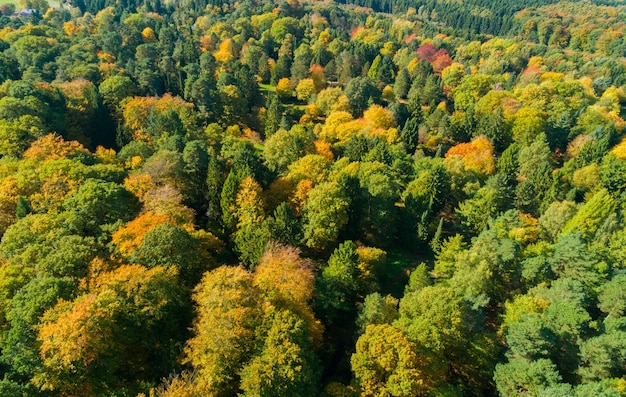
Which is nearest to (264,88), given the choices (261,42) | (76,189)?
(261,42)

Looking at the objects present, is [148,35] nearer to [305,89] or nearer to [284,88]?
[284,88]

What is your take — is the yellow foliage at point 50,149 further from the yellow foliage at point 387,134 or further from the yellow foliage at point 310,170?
the yellow foliage at point 387,134

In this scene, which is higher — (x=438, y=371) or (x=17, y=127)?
(x=17, y=127)

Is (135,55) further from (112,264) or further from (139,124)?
(112,264)

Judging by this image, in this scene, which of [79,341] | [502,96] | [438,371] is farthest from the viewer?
[502,96]

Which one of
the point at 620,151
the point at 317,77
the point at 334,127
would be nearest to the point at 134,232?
the point at 334,127

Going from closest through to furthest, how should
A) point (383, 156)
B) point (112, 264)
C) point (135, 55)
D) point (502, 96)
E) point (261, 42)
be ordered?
point (112, 264), point (383, 156), point (502, 96), point (135, 55), point (261, 42)

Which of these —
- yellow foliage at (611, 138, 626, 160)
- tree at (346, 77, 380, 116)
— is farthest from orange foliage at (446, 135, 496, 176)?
tree at (346, 77, 380, 116)

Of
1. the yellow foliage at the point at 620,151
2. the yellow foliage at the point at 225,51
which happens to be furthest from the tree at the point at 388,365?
the yellow foliage at the point at 225,51
